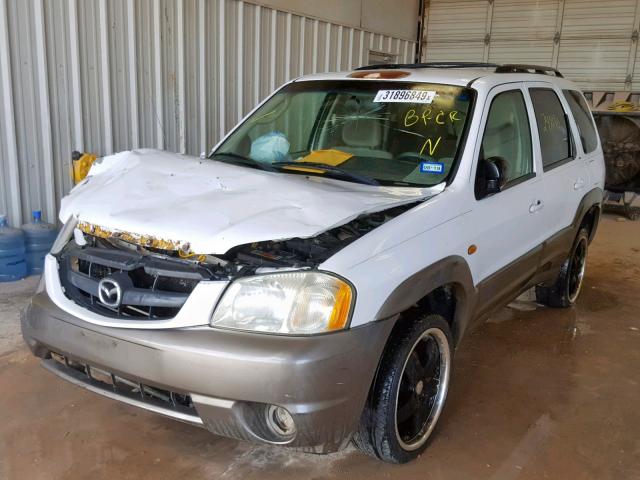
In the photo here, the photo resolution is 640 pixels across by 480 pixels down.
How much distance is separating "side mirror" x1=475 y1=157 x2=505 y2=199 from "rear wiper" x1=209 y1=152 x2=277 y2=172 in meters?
1.06

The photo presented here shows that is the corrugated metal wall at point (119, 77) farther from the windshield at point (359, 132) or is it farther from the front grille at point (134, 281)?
the front grille at point (134, 281)

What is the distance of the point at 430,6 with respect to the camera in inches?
455

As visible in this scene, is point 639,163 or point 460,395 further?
point 639,163

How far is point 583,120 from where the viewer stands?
15.1ft

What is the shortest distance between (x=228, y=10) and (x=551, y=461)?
5.85m

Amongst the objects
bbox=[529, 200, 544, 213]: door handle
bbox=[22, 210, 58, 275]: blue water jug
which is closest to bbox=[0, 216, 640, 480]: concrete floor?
bbox=[529, 200, 544, 213]: door handle

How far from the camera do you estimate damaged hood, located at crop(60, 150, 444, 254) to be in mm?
2197

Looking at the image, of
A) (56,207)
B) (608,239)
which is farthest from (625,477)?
(608,239)

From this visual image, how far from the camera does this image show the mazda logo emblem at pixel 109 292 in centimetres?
224

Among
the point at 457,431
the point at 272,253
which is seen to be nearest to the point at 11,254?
the point at 272,253

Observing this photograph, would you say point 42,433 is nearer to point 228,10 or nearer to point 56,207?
point 56,207

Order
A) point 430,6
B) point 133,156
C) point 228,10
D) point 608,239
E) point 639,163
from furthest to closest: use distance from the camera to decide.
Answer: point 430,6 < point 639,163 < point 608,239 < point 228,10 < point 133,156

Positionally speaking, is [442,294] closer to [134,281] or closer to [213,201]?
[213,201]

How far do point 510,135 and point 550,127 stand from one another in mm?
656
